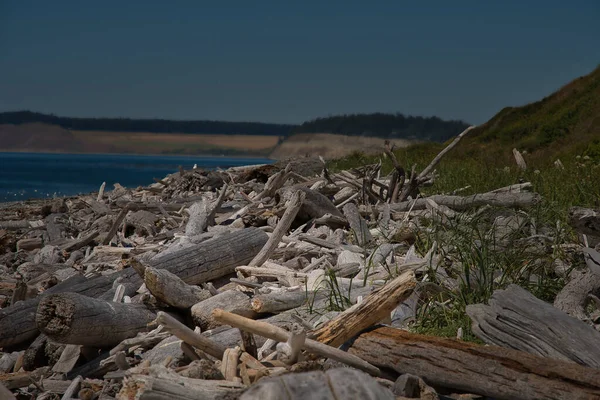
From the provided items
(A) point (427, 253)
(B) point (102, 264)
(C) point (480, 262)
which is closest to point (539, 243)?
(A) point (427, 253)

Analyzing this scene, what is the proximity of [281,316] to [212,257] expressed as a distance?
5.56 feet

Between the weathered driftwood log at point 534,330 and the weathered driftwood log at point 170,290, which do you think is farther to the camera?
the weathered driftwood log at point 170,290

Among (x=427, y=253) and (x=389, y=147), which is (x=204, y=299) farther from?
(x=389, y=147)

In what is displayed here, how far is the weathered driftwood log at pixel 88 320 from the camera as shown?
4938 mm

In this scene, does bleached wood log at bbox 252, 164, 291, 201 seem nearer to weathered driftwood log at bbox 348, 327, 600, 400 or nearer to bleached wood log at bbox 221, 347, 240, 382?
bleached wood log at bbox 221, 347, 240, 382

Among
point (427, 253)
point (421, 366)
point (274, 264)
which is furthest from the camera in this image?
point (274, 264)

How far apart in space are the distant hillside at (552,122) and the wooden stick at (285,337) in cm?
2297

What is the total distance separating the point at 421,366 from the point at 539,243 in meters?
3.38

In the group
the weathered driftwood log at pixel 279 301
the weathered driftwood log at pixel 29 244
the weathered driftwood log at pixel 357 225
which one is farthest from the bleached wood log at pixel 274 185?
the weathered driftwood log at pixel 279 301

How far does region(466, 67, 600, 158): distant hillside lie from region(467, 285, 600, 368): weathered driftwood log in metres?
22.3

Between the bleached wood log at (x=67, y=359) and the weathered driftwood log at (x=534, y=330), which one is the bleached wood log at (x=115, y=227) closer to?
the bleached wood log at (x=67, y=359)

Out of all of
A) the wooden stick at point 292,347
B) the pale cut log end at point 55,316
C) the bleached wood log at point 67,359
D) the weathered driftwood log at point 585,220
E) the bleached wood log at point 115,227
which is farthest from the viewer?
the bleached wood log at point 115,227

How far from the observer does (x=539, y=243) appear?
6719 millimetres

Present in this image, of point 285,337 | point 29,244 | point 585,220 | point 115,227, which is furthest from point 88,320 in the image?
point 29,244
